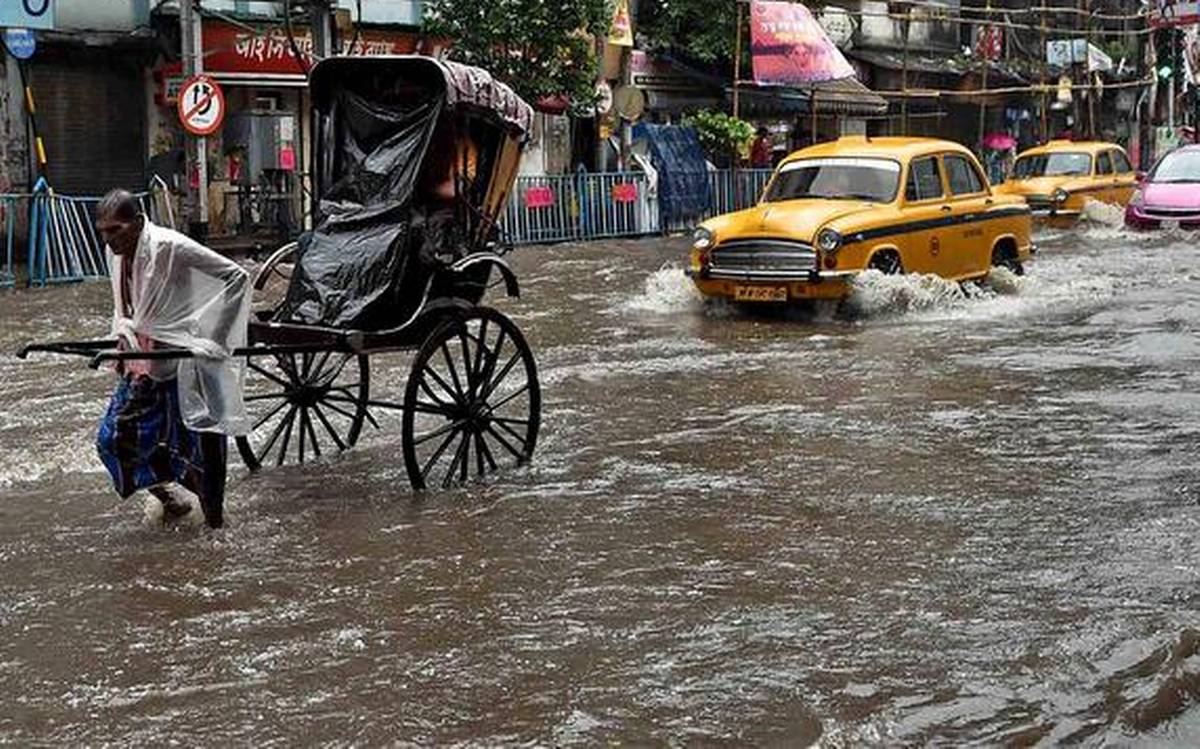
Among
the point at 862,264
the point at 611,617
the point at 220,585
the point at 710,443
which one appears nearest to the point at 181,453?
the point at 220,585

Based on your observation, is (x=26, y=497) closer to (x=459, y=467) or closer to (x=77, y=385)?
(x=459, y=467)

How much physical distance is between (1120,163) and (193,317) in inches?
915

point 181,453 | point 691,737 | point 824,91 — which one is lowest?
point 691,737

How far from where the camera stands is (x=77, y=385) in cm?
1177

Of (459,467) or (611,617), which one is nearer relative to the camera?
(611,617)

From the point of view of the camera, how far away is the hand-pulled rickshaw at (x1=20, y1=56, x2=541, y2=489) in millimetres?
7797

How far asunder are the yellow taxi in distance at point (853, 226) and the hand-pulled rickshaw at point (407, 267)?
5.60 metres

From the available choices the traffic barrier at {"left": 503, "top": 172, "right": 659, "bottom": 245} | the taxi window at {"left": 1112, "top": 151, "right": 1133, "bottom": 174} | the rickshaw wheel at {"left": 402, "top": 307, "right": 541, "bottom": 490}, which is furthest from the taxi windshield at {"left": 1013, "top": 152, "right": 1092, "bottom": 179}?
the rickshaw wheel at {"left": 402, "top": 307, "right": 541, "bottom": 490}

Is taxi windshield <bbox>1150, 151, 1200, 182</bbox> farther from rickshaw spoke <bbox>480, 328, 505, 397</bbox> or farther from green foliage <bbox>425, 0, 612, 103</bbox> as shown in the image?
rickshaw spoke <bbox>480, 328, 505, 397</bbox>

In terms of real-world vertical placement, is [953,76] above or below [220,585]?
above

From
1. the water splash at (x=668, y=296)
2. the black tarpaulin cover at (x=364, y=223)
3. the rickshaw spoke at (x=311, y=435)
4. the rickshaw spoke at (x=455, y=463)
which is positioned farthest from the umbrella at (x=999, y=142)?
the rickshaw spoke at (x=455, y=463)

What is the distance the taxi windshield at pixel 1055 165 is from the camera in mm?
26445

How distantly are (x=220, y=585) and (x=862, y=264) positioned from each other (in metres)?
9.10

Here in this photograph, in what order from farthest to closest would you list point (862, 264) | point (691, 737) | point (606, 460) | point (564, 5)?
point (564, 5) < point (862, 264) < point (606, 460) < point (691, 737)
